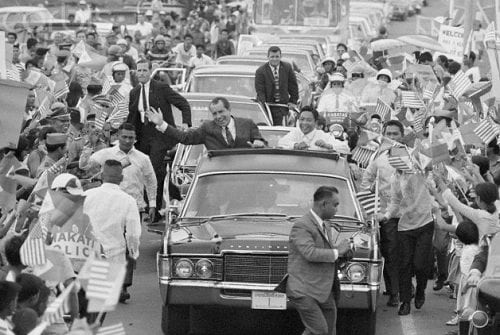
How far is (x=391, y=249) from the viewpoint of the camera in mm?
16047

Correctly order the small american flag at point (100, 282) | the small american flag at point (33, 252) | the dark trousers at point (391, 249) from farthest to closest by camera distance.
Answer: the dark trousers at point (391, 249) < the small american flag at point (33, 252) < the small american flag at point (100, 282)

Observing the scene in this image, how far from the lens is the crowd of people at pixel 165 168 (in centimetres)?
1225

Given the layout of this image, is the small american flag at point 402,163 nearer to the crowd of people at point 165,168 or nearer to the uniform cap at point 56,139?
the crowd of people at point 165,168

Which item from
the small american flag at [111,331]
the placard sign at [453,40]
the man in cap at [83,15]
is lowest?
the small american flag at [111,331]

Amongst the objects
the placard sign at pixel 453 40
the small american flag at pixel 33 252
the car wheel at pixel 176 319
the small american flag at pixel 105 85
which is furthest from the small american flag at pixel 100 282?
the placard sign at pixel 453 40

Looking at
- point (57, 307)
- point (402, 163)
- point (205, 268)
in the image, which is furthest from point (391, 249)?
point (57, 307)

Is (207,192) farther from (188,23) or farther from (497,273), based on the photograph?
(188,23)

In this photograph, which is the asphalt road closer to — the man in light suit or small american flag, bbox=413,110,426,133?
small american flag, bbox=413,110,426,133

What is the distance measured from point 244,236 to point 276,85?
32.2ft

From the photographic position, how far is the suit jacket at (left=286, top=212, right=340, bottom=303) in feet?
39.7

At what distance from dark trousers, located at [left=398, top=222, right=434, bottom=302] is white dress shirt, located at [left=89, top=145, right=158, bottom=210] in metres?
2.77

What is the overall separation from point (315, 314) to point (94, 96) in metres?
9.45

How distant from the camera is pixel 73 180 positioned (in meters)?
12.7

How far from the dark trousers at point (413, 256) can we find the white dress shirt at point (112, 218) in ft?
10.2
